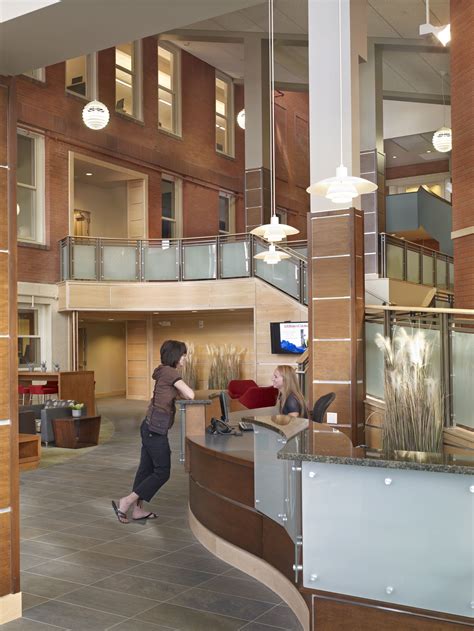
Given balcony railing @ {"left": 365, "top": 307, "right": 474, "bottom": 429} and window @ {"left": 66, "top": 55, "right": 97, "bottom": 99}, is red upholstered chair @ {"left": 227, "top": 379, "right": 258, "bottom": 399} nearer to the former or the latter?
balcony railing @ {"left": 365, "top": 307, "right": 474, "bottom": 429}

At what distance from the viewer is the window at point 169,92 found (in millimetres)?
19594

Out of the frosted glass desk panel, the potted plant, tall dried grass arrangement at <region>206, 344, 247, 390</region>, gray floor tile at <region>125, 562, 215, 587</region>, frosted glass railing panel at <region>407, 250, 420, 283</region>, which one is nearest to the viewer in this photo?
the frosted glass desk panel

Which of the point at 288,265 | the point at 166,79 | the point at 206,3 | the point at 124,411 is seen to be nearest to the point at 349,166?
the point at 206,3

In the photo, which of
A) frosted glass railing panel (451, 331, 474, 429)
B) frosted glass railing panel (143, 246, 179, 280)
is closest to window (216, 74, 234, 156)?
frosted glass railing panel (143, 246, 179, 280)

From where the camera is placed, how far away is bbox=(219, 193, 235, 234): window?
2192cm

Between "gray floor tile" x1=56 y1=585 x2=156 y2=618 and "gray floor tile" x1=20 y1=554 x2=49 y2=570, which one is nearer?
"gray floor tile" x1=56 y1=585 x2=156 y2=618

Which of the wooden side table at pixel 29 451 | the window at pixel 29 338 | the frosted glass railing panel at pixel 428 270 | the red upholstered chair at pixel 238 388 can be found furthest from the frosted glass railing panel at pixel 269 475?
the window at pixel 29 338

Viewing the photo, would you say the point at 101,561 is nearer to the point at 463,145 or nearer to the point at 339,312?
the point at 339,312

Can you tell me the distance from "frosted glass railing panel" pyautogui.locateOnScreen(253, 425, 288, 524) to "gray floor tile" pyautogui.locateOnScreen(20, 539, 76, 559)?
168 centimetres

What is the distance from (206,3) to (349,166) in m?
4.93

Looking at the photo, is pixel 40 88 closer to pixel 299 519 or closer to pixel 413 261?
pixel 413 261

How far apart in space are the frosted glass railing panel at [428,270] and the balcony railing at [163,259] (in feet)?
11.3

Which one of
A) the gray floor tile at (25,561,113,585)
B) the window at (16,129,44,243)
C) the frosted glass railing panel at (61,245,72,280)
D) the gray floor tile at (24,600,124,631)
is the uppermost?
the window at (16,129,44,243)

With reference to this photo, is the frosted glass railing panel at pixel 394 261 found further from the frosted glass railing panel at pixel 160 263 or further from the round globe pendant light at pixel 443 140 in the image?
the frosted glass railing panel at pixel 160 263
